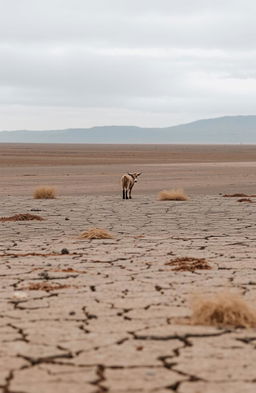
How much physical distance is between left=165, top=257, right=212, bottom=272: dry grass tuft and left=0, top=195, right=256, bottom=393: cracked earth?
16cm

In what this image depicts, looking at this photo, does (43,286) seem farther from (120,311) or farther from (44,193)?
(44,193)

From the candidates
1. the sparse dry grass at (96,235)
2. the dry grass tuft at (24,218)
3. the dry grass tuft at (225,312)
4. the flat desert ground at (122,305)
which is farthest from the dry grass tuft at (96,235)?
the dry grass tuft at (225,312)

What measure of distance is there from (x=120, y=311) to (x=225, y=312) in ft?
3.22

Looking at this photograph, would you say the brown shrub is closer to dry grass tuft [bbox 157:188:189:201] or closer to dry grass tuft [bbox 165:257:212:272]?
dry grass tuft [bbox 165:257:212:272]

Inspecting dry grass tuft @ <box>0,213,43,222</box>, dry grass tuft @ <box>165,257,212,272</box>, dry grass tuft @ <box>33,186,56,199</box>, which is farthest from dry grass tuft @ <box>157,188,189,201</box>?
dry grass tuft @ <box>165,257,212,272</box>

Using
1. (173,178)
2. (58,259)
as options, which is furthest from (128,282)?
(173,178)

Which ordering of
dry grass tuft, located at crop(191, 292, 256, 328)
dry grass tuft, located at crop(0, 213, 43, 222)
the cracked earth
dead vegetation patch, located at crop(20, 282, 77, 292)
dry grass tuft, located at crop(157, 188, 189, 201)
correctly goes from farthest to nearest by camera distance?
dry grass tuft, located at crop(157, 188, 189, 201), dry grass tuft, located at crop(0, 213, 43, 222), dead vegetation patch, located at crop(20, 282, 77, 292), dry grass tuft, located at crop(191, 292, 256, 328), the cracked earth

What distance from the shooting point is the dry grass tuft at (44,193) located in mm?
20453

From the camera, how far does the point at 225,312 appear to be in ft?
18.8

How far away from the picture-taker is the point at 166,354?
496 cm

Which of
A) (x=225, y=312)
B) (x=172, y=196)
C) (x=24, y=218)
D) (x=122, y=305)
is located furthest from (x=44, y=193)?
(x=225, y=312)

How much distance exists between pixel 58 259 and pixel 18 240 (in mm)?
2330

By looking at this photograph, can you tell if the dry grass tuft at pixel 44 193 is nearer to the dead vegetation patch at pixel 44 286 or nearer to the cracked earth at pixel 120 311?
the cracked earth at pixel 120 311

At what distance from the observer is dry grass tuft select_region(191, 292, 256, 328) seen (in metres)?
5.70
